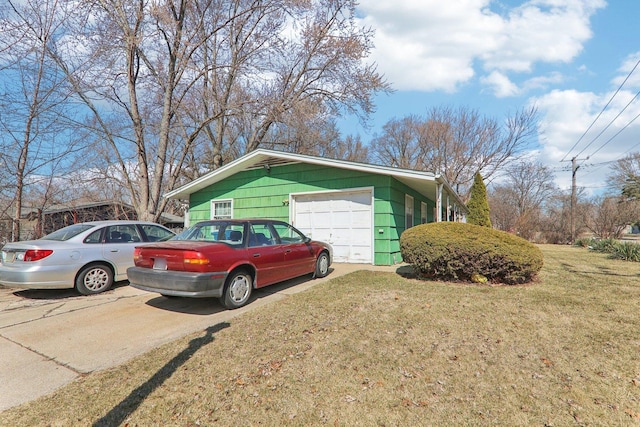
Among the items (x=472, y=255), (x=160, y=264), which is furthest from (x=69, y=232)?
(x=472, y=255)

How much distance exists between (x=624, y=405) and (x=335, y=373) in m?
2.22

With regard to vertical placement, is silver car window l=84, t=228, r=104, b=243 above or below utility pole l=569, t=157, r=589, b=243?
below

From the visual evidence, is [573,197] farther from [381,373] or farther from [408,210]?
[381,373]

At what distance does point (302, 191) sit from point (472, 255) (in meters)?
5.41

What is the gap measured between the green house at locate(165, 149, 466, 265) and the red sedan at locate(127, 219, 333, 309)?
132 inches

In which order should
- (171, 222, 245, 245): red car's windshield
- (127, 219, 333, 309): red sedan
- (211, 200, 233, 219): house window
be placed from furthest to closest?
1. (211, 200, 233, 219): house window
2. (171, 222, 245, 245): red car's windshield
3. (127, 219, 333, 309): red sedan

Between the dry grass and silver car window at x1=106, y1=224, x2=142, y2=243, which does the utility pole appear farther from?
silver car window at x1=106, y1=224, x2=142, y2=243

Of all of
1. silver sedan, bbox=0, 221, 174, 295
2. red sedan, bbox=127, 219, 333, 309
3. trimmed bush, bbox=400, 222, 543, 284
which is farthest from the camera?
trimmed bush, bbox=400, 222, 543, 284

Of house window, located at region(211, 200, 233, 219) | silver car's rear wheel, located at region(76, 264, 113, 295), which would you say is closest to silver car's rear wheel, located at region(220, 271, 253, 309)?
silver car's rear wheel, located at region(76, 264, 113, 295)

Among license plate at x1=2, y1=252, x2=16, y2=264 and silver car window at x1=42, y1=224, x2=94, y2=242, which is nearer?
license plate at x1=2, y1=252, x2=16, y2=264

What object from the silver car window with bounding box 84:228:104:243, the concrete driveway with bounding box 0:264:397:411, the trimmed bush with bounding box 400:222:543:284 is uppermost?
the silver car window with bounding box 84:228:104:243

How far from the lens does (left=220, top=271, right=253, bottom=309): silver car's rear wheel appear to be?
14.9 feet

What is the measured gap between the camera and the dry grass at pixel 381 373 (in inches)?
86.8

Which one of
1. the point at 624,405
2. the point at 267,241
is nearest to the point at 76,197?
the point at 267,241
